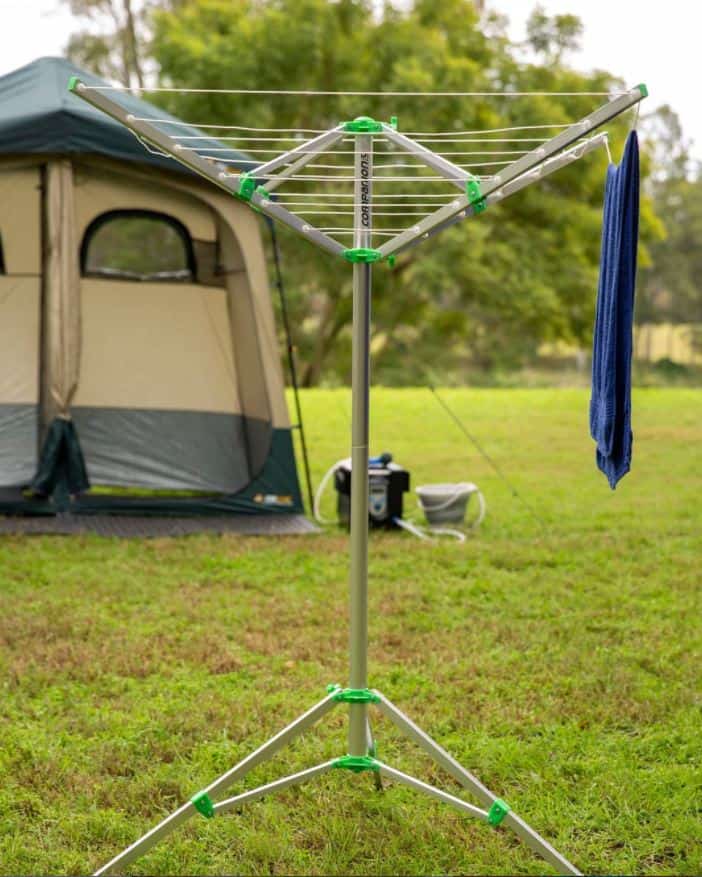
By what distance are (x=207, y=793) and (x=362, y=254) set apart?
1144mm

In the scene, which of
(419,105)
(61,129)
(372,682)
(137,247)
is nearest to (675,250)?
(419,105)

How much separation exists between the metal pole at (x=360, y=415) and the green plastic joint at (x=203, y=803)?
358 millimetres

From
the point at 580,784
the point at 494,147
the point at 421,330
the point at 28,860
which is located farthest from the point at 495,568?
the point at 421,330

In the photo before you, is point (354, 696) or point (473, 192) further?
point (354, 696)

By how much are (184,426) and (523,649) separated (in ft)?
10.2

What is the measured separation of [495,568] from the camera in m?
5.13

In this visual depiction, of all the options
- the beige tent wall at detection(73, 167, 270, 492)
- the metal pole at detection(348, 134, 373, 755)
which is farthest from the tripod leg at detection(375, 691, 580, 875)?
the beige tent wall at detection(73, 167, 270, 492)

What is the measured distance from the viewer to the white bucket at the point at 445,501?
5.99 meters

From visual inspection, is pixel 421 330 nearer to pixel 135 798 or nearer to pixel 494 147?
pixel 494 147

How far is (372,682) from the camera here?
3477mm

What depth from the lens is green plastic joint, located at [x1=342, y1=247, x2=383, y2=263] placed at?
7.54 ft

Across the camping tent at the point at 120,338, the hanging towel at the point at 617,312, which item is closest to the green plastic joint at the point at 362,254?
the hanging towel at the point at 617,312

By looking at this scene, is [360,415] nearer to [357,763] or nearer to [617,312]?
[617,312]

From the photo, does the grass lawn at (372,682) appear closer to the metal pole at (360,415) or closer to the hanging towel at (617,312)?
the metal pole at (360,415)
